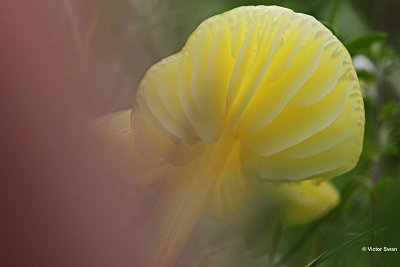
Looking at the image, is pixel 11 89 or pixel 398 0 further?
pixel 398 0

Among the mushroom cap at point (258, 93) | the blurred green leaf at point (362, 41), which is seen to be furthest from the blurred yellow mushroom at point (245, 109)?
the blurred green leaf at point (362, 41)

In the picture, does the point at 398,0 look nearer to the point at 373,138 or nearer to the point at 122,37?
the point at 373,138

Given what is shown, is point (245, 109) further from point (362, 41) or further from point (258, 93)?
point (362, 41)

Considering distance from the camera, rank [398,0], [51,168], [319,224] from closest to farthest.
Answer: [51,168]
[319,224]
[398,0]

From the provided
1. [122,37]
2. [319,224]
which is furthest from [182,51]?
[319,224]

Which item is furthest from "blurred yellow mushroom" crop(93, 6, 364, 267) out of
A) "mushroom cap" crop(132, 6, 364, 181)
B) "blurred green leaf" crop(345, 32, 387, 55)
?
"blurred green leaf" crop(345, 32, 387, 55)

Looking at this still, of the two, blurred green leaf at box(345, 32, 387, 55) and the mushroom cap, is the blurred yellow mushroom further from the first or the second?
blurred green leaf at box(345, 32, 387, 55)

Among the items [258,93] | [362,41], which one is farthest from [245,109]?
[362,41]
